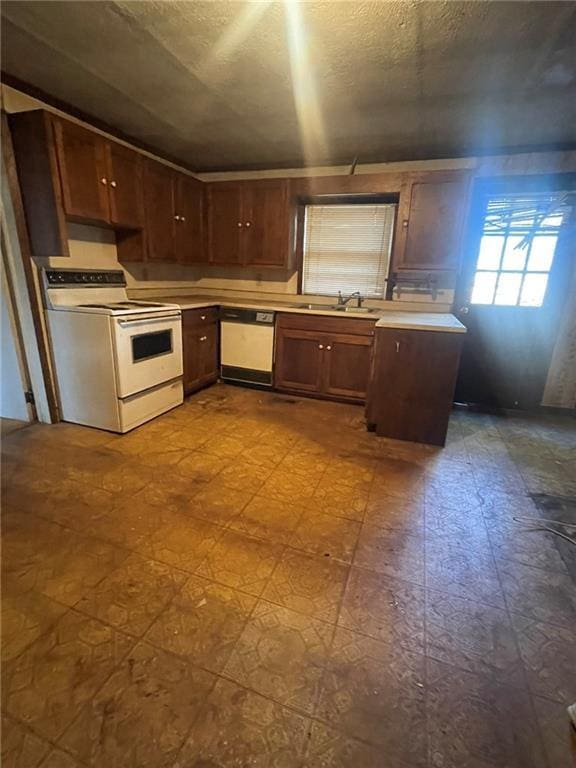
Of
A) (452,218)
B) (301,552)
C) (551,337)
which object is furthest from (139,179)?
(551,337)

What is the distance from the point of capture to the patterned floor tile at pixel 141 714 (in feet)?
3.15

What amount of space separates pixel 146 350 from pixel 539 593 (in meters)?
2.87

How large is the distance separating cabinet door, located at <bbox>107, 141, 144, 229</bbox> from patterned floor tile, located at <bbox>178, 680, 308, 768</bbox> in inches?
126

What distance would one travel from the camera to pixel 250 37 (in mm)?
1803

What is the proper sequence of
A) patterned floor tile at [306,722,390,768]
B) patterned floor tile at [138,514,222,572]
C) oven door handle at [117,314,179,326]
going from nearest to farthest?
patterned floor tile at [306,722,390,768]
patterned floor tile at [138,514,222,572]
oven door handle at [117,314,179,326]

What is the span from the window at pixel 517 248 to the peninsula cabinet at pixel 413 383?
56.5 inches

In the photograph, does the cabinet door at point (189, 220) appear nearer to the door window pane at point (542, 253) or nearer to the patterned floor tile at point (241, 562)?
the patterned floor tile at point (241, 562)

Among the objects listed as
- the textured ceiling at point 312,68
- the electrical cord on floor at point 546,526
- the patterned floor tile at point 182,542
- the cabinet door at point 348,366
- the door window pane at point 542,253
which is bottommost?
the electrical cord on floor at point 546,526

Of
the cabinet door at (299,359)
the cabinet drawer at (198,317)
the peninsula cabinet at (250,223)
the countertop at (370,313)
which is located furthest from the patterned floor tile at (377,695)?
the peninsula cabinet at (250,223)

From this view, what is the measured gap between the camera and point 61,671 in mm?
1153

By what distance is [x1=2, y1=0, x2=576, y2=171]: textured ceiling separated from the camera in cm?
165

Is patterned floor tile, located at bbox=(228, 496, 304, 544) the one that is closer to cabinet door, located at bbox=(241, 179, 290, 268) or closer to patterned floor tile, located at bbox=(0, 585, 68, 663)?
patterned floor tile, located at bbox=(0, 585, 68, 663)

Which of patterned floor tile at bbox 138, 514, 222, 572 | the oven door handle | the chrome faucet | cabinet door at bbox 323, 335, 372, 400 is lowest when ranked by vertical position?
patterned floor tile at bbox 138, 514, 222, 572

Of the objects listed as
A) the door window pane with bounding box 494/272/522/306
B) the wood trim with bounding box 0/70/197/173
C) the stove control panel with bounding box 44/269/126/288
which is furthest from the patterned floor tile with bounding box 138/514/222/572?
the door window pane with bounding box 494/272/522/306
